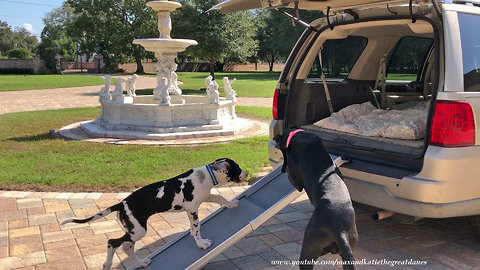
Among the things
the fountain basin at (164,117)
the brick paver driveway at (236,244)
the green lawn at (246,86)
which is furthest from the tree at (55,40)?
the brick paver driveway at (236,244)

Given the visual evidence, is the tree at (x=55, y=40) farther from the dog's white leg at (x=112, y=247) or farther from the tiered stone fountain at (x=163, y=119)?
the dog's white leg at (x=112, y=247)

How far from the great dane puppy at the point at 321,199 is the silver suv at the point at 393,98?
32.2 inches

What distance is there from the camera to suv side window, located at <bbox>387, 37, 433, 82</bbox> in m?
5.34

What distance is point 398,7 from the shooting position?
12.5 feet

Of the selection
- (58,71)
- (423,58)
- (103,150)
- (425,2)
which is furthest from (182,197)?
(58,71)

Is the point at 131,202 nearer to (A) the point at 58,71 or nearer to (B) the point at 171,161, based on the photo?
(B) the point at 171,161

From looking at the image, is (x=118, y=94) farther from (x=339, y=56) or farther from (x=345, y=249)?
(x=345, y=249)

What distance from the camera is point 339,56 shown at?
5.02 m

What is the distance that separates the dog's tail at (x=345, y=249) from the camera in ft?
7.56

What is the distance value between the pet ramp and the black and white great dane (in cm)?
12

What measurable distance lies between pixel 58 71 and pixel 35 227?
173ft

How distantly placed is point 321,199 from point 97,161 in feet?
18.5

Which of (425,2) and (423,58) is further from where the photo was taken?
(423,58)

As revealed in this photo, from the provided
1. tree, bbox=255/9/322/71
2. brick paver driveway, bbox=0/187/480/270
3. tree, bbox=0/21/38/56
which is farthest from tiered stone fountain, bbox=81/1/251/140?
tree, bbox=0/21/38/56
